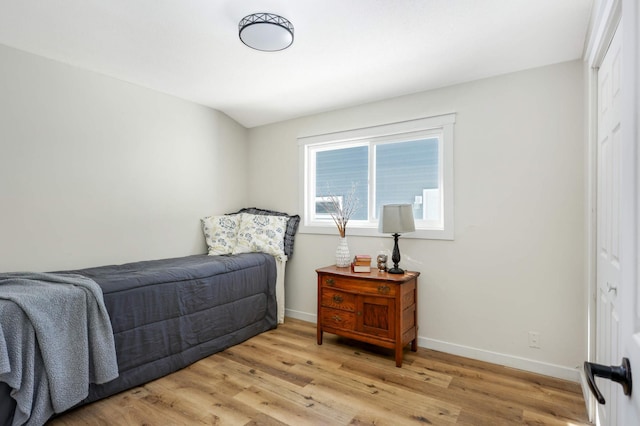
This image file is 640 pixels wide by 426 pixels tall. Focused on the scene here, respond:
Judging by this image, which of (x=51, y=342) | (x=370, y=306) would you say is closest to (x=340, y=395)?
(x=370, y=306)

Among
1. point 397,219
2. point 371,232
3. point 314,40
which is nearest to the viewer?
point 314,40

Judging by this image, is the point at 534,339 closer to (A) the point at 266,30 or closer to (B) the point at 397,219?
(B) the point at 397,219

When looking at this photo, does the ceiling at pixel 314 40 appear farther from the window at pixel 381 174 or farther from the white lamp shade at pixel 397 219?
the white lamp shade at pixel 397 219

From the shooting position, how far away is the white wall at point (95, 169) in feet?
7.80

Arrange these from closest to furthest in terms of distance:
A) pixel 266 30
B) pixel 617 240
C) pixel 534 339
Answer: pixel 617 240 → pixel 266 30 → pixel 534 339

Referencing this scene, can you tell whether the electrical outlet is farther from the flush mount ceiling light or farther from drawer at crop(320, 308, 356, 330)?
the flush mount ceiling light

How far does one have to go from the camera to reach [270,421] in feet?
6.25

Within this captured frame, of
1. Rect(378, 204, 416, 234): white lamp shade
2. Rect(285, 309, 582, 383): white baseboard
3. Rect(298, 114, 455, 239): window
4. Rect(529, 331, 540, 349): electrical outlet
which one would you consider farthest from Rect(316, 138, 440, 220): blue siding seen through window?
Rect(529, 331, 540, 349): electrical outlet

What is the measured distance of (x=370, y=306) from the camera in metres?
2.75

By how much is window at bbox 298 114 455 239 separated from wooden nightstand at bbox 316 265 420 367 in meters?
0.55

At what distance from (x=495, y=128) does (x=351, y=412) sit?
90.2 inches

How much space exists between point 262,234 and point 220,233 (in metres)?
0.46


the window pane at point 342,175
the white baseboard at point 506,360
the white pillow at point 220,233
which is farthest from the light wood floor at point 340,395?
the window pane at point 342,175

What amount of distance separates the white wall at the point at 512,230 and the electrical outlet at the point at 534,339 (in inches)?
1.0
